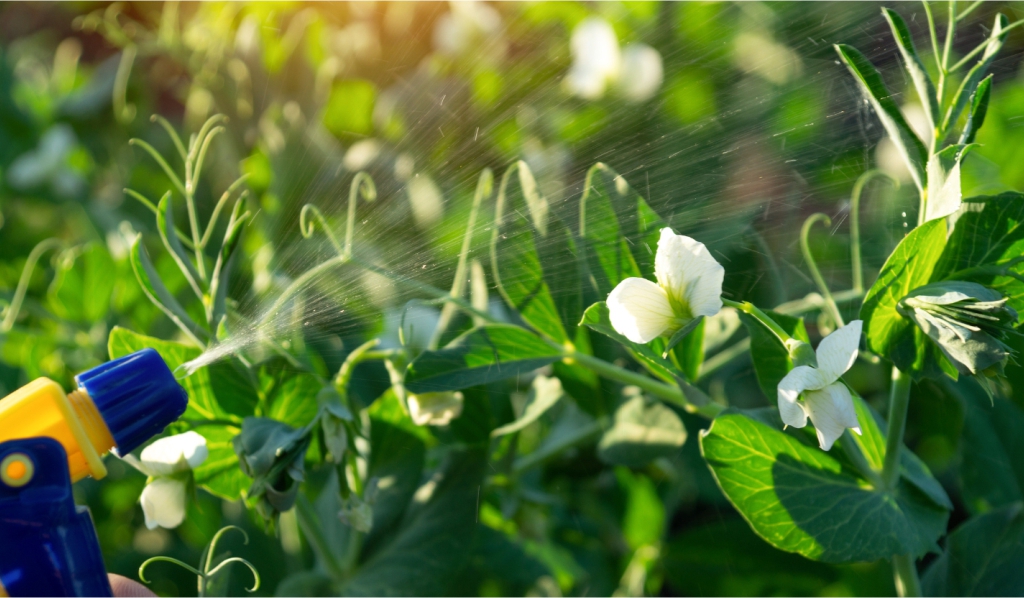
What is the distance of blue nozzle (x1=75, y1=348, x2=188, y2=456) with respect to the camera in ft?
0.89

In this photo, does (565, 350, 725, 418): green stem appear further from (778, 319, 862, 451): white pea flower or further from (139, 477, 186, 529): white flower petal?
(139, 477, 186, 529): white flower petal

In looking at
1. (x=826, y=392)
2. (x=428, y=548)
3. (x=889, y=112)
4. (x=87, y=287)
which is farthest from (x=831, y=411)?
(x=87, y=287)

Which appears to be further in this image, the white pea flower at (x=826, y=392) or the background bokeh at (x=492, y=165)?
the background bokeh at (x=492, y=165)

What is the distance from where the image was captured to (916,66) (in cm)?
27

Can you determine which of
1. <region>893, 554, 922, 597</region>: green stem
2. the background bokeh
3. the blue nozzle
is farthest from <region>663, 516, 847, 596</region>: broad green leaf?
the blue nozzle

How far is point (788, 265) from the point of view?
0.39 meters

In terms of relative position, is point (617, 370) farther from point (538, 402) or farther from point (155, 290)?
point (155, 290)

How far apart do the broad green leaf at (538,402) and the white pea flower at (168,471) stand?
14 centimetres

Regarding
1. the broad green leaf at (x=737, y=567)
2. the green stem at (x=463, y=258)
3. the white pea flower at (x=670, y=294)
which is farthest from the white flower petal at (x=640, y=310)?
the broad green leaf at (x=737, y=567)

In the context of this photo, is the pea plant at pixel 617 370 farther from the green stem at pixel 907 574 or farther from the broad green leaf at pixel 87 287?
the broad green leaf at pixel 87 287

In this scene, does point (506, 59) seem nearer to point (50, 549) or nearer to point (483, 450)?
point (483, 450)

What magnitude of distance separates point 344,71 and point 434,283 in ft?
1.29

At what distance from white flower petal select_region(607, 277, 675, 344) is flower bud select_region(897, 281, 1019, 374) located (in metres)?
0.08

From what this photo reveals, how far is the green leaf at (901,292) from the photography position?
0.26 meters
